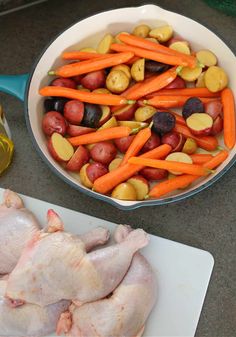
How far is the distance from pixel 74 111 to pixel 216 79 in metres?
0.37

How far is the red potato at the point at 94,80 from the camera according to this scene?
131 cm

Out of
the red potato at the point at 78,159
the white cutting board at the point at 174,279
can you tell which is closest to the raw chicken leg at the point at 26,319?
the white cutting board at the point at 174,279

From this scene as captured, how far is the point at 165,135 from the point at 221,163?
0.50 ft

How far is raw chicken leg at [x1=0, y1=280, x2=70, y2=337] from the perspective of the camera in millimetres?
1090

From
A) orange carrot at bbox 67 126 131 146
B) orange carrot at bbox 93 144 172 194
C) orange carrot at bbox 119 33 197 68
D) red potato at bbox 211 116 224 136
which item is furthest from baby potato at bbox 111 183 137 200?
orange carrot at bbox 119 33 197 68

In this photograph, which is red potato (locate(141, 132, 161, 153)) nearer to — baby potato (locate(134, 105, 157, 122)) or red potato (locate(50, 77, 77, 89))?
baby potato (locate(134, 105, 157, 122))

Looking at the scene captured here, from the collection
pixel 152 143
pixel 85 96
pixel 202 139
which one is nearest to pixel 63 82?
pixel 85 96

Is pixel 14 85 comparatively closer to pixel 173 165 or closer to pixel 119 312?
pixel 173 165

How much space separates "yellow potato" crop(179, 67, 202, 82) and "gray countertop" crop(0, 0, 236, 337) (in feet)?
0.36

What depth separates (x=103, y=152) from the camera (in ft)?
4.00

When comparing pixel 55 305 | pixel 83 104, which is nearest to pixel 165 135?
pixel 83 104

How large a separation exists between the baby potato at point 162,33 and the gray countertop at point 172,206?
0.41 ft

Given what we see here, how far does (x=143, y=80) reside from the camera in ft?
4.31

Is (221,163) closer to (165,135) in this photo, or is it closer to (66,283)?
(165,135)
